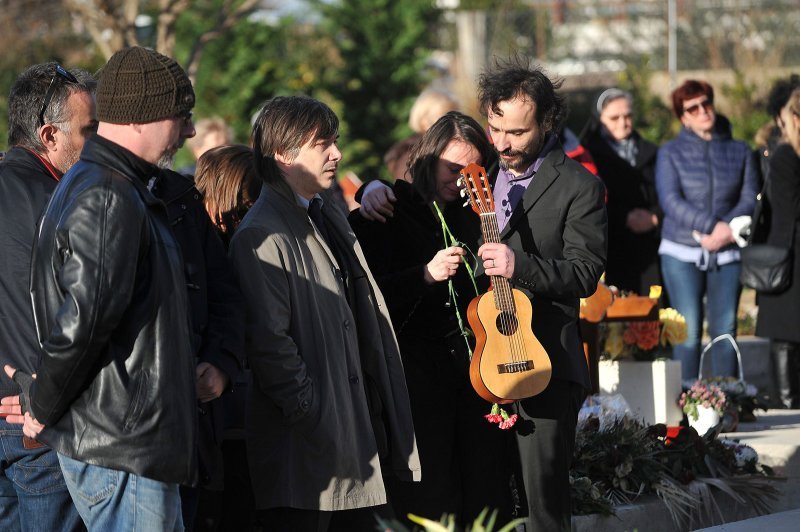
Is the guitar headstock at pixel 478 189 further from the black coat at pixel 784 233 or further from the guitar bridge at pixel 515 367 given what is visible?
the black coat at pixel 784 233

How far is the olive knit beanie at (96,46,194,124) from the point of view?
135 inches

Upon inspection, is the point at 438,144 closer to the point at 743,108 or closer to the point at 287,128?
the point at 287,128

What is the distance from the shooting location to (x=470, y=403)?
16.3 feet

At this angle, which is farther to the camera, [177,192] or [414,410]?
[414,410]

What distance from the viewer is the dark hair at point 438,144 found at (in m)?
5.00

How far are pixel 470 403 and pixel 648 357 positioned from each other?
113 inches

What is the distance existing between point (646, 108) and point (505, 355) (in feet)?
43.5

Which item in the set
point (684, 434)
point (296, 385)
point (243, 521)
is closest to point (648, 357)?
point (684, 434)

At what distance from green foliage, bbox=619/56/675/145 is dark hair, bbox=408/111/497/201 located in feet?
37.6

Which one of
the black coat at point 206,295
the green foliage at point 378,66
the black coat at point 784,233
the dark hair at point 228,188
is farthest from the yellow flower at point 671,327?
Answer: the green foliage at point 378,66

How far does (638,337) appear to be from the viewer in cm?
749

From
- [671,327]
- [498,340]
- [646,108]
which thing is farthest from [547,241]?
[646,108]

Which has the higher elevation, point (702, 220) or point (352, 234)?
point (352, 234)

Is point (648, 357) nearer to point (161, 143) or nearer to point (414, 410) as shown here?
point (414, 410)
